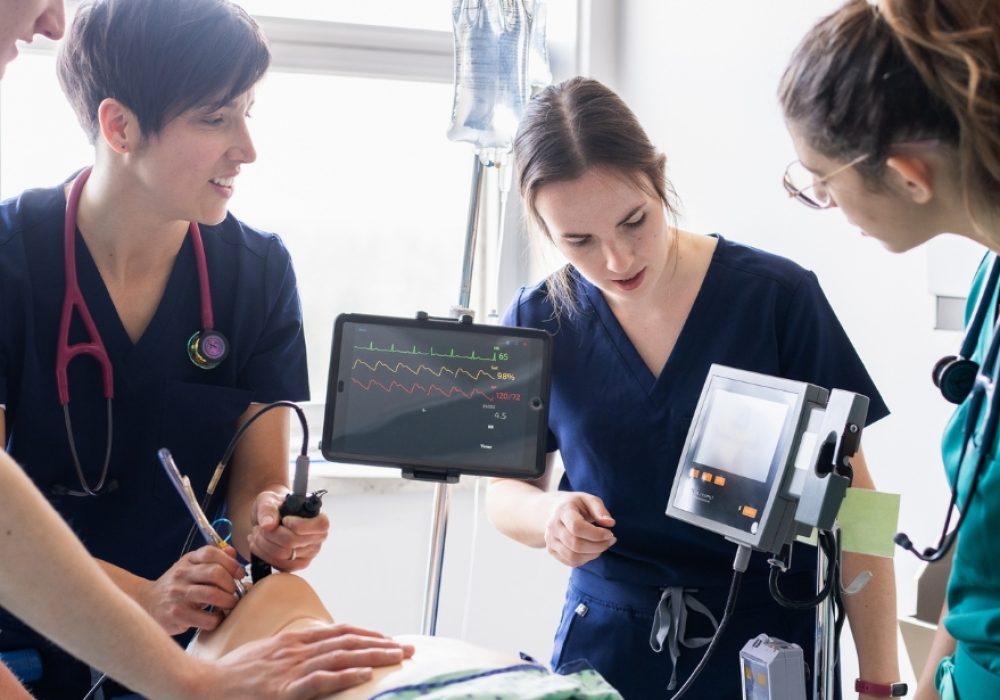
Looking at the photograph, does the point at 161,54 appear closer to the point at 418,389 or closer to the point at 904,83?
the point at 418,389

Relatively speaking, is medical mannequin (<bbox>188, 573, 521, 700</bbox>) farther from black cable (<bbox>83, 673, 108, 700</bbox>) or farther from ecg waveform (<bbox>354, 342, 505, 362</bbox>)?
ecg waveform (<bbox>354, 342, 505, 362</bbox>)

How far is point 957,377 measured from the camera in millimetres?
1098

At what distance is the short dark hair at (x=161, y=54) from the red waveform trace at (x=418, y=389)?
48cm

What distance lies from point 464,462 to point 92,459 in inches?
22.5

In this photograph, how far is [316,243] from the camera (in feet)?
9.54

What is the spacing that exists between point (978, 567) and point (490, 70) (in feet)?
4.65

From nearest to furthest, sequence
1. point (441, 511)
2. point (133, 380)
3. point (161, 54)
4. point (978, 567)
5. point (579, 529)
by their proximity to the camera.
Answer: point (978, 567)
point (579, 529)
point (161, 54)
point (133, 380)
point (441, 511)

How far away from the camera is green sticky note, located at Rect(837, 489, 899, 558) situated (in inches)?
41.5

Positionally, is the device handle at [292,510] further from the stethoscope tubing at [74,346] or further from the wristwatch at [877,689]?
the wristwatch at [877,689]

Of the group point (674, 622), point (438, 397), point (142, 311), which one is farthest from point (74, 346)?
point (674, 622)

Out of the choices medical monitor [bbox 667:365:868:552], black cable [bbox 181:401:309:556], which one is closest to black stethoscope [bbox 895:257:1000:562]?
medical monitor [bbox 667:365:868:552]

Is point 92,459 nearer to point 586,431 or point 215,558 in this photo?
point 215,558

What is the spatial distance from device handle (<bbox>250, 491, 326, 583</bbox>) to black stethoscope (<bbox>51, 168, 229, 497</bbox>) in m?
0.32

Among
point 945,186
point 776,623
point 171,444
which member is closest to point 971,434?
point 945,186
